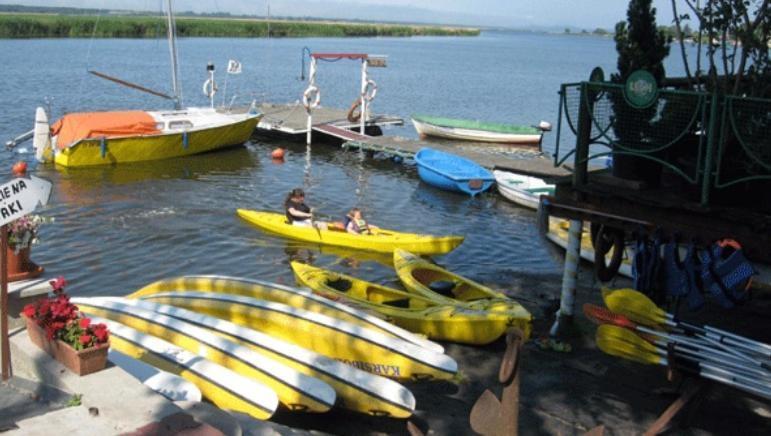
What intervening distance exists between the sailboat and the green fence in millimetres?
19107

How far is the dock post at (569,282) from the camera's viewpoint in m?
10.9

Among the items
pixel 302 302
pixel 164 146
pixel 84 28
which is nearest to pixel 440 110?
pixel 164 146

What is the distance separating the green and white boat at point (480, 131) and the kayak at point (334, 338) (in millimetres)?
22784

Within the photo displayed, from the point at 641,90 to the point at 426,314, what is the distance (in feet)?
15.0

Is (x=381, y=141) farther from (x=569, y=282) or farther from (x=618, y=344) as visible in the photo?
(x=618, y=344)

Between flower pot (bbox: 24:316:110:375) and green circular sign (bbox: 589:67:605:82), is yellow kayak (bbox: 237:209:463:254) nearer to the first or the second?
green circular sign (bbox: 589:67:605:82)

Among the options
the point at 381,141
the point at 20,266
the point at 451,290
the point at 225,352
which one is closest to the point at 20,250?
the point at 20,266

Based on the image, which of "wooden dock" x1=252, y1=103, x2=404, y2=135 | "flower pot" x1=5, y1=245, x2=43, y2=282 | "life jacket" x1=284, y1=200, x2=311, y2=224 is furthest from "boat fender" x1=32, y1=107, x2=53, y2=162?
"flower pot" x1=5, y1=245, x2=43, y2=282

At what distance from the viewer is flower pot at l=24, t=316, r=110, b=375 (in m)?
6.98

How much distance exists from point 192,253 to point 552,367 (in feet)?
30.8

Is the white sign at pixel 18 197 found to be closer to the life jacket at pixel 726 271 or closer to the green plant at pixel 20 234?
the green plant at pixel 20 234

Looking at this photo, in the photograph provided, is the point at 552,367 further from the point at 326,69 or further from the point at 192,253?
the point at 326,69

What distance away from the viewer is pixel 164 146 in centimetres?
2703

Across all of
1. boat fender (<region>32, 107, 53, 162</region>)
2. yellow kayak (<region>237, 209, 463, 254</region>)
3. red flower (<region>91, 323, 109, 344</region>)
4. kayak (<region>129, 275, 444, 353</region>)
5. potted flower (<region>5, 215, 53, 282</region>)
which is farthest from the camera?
boat fender (<region>32, 107, 53, 162</region>)
